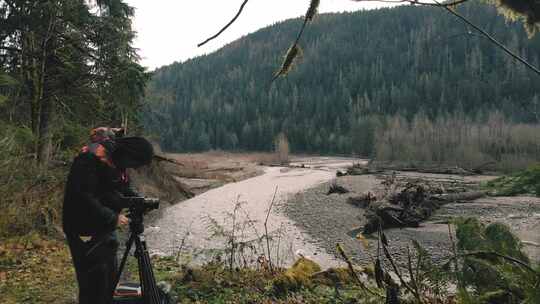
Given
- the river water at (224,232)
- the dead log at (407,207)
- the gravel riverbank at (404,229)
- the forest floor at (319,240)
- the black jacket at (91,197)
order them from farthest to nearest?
the dead log at (407,207), the gravel riverbank at (404,229), the river water at (224,232), the forest floor at (319,240), the black jacket at (91,197)

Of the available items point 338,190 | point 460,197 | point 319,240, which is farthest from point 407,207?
point 338,190

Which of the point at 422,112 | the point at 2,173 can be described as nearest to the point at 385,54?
the point at 422,112

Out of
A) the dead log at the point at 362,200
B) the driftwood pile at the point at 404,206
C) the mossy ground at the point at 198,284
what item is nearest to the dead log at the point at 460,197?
the driftwood pile at the point at 404,206

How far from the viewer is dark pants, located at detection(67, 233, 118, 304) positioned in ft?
10.9

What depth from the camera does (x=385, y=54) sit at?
153875mm

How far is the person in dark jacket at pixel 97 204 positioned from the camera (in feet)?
10.3

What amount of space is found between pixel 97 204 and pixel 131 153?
1.75 ft

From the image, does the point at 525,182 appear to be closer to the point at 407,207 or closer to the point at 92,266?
the point at 92,266

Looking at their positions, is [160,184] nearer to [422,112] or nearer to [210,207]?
[210,207]

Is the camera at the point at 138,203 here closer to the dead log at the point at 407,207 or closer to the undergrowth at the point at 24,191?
the undergrowth at the point at 24,191

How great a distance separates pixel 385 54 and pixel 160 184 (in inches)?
5957

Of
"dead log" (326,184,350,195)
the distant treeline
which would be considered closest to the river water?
"dead log" (326,184,350,195)

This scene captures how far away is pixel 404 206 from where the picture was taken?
16500 millimetres

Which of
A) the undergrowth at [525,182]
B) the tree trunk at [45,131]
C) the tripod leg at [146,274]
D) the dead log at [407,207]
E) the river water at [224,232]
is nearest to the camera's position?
the undergrowth at [525,182]
